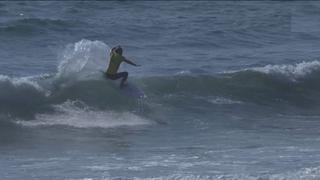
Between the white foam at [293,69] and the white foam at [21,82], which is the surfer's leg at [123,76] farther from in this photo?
the white foam at [293,69]

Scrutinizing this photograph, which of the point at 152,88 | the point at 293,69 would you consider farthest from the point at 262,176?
the point at 293,69

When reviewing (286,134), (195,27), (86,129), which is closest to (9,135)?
(86,129)

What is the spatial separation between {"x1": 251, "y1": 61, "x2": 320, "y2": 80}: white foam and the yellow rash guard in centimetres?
459

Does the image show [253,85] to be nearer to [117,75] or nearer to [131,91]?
[131,91]

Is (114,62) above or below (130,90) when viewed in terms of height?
above

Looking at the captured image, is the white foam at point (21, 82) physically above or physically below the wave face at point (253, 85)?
above

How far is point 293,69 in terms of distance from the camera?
25375mm

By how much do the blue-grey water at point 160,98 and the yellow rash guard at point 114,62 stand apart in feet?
2.20

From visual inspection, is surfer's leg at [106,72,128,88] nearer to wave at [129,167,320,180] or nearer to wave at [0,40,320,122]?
wave at [0,40,320,122]

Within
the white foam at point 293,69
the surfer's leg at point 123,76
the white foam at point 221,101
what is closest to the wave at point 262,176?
the surfer's leg at point 123,76

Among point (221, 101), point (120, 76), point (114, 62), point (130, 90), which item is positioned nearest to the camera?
point (114, 62)

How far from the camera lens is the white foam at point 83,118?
20.2 metres

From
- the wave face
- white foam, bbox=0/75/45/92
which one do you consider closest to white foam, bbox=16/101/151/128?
white foam, bbox=0/75/45/92

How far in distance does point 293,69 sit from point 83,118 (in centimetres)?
646
